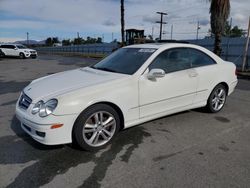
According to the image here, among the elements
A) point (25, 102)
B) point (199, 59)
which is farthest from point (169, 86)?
point (25, 102)

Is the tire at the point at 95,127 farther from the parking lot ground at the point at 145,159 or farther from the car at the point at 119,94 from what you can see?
the parking lot ground at the point at 145,159

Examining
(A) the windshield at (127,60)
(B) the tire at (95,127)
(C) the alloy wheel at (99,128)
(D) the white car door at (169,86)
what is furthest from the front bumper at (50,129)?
(A) the windshield at (127,60)

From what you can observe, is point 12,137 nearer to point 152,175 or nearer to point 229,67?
point 152,175

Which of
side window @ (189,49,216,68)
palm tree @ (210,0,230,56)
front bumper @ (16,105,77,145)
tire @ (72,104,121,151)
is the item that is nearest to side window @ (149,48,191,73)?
side window @ (189,49,216,68)

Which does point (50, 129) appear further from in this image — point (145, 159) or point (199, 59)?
point (199, 59)

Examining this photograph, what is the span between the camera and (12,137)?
3.90m

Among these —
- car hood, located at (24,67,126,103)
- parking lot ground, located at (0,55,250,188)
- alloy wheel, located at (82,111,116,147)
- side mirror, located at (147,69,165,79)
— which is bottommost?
parking lot ground, located at (0,55,250,188)

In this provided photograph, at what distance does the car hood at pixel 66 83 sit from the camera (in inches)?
131

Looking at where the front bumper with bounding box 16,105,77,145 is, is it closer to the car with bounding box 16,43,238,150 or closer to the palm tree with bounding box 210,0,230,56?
the car with bounding box 16,43,238,150

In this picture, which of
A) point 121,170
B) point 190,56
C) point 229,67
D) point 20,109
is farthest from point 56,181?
point 229,67

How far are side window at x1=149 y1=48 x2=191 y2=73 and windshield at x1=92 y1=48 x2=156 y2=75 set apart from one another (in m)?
0.18

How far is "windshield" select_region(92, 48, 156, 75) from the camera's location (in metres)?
4.00

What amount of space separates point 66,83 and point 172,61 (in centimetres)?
191

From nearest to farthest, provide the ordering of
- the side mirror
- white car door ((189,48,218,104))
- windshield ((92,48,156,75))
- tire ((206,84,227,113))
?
the side mirror → windshield ((92,48,156,75)) → white car door ((189,48,218,104)) → tire ((206,84,227,113))
